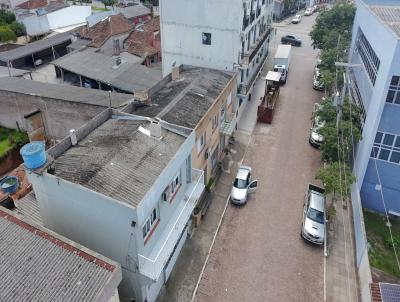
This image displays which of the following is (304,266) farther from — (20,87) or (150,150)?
(20,87)

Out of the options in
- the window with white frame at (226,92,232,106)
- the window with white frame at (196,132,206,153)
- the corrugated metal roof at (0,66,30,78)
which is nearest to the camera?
the window with white frame at (196,132,206,153)

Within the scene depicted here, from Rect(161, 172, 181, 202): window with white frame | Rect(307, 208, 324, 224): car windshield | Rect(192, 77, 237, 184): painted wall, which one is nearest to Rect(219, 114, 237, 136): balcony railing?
Rect(192, 77, 237, 184): painted wall

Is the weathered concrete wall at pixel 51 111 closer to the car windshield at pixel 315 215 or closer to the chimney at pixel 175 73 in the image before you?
the chimney at pixel 175 73

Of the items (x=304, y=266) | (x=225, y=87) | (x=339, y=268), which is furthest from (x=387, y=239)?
(x=225, y=87)

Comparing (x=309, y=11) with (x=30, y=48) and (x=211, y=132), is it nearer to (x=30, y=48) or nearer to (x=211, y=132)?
(x=30, y=48)

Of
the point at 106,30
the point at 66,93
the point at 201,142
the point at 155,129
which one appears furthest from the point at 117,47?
the point at 155,129

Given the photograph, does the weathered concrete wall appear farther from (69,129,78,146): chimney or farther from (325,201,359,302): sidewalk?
(325,201,359,302): sidewalk
